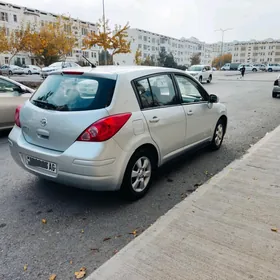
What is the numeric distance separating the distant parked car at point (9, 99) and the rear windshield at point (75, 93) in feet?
10.7

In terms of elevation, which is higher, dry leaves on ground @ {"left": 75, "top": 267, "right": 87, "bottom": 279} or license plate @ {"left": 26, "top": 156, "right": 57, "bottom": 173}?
license plate @ {"left": 26, "top": 156, "right": 57, "bottom": 173}

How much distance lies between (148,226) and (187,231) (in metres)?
0.46

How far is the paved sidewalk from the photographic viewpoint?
2361mm

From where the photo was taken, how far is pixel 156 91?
398 centimetres

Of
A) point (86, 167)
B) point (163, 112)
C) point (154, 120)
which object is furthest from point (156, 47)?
point (86, 167)

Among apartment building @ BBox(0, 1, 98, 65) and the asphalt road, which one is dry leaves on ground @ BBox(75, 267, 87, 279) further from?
apartment building @ BBox(0, 1, 98, 65)

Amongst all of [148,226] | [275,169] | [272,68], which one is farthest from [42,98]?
[272,68]

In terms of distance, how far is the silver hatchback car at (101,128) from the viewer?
3.18 m

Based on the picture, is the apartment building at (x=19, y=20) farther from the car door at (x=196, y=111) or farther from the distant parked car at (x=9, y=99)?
the car door at (x=196, y=111)

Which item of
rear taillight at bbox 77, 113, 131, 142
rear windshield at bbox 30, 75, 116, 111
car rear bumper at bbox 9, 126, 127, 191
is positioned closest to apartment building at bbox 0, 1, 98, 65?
rear windshield at bbox 30, 75, 116, 111

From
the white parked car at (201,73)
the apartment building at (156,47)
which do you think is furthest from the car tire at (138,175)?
the apartment building at (156,47)

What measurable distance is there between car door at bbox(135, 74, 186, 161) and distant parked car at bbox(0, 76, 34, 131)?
4187 mm

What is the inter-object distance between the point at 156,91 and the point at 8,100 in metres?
4.27

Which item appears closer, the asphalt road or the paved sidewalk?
the paved sidewalk
